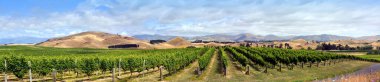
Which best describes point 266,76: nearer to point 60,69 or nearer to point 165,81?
point 165,81

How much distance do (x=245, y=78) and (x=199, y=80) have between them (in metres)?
7.40

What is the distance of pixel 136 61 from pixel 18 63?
1569 cm

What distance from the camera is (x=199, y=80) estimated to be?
1732 inches

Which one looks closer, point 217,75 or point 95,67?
point 95,67

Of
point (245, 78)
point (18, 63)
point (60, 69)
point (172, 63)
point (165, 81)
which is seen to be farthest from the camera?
point (172, 63)

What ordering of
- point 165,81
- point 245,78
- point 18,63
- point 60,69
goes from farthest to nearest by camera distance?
point 245,78, point 60,69, point 165,81, point 18,63

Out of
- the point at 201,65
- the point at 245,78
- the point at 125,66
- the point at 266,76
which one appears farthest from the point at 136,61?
the point at 266,76

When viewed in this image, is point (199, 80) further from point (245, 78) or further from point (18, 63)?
point (18, 63)

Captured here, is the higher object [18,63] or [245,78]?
[18,63]

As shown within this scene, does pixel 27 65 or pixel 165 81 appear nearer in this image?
pixel 27 65

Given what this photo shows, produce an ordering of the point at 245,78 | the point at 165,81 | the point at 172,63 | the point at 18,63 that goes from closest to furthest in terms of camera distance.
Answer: the point at 18,63, the point at 165,81, the point at 245,78, the point at 172,63

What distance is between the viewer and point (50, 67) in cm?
4353

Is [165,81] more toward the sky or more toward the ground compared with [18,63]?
more toward the ground

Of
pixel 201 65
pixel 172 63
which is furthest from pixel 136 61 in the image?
pixel 201 65
